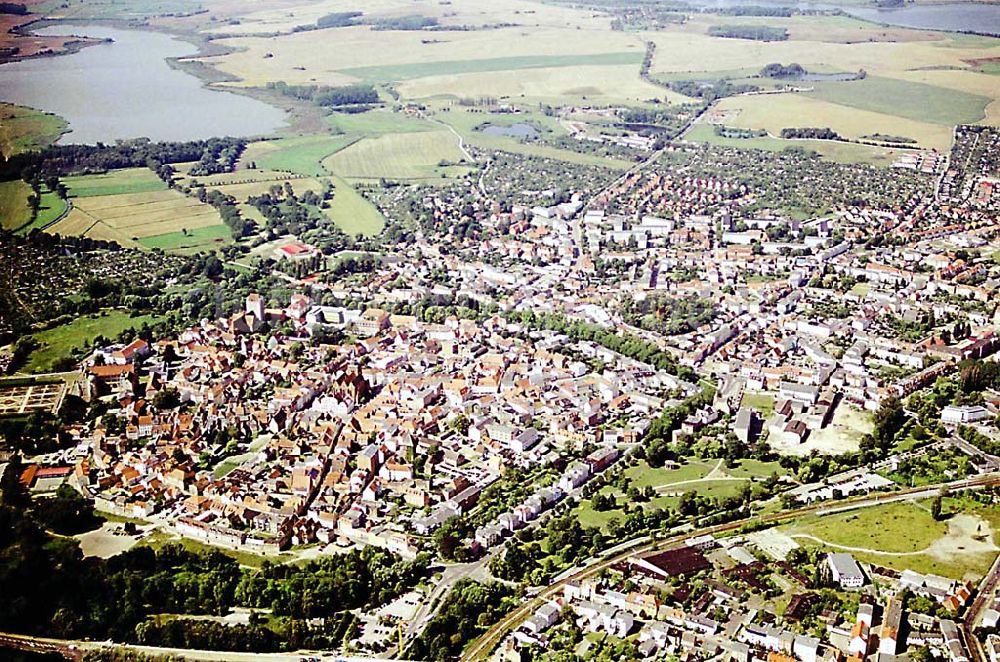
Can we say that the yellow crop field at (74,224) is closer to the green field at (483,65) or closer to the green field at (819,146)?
the green field at (819,146)

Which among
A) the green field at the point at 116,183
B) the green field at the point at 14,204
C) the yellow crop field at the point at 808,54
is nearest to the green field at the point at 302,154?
the green field at the point at 116,183

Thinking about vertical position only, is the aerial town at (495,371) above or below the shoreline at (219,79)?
below

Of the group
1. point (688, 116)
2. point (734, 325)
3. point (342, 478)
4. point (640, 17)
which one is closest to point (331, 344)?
point (342, 478)

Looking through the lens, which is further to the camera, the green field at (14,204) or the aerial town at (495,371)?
the green field at (14,204)

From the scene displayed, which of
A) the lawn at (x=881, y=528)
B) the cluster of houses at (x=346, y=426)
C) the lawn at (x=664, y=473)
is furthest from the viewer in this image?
the lawn at (x=664, y=473)

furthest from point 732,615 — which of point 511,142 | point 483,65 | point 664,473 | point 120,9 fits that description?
point 483,65

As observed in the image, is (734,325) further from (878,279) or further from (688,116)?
(688,116)

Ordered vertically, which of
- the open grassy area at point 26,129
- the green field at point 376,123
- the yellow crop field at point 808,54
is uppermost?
the open grassy area at point 26,129
